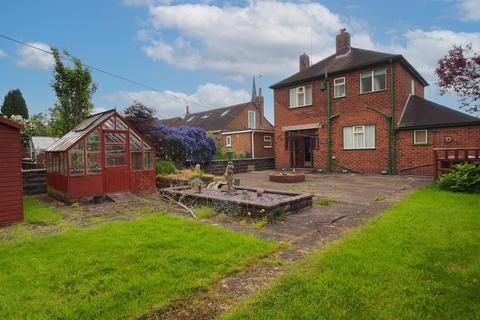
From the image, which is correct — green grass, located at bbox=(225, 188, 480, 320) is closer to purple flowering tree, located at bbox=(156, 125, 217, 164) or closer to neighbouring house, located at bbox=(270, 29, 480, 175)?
neighbouring house, located at bbox=(270, 29, 480, 175)

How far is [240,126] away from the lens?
3506 cm

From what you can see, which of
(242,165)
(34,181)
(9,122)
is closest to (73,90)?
(34,181)

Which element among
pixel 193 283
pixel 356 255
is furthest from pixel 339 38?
pixel 193 283

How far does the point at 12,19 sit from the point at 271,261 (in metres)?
12.5

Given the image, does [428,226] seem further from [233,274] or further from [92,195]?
[92,195]

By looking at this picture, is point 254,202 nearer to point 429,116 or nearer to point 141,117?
point 141,117

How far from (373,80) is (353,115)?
2.23m

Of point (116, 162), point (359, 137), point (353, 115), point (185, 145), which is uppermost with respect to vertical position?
point (353, 115)

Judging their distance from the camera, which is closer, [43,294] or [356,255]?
[43,294]

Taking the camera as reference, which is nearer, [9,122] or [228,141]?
[9,122]

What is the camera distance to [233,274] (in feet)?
13.0

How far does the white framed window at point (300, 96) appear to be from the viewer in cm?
1952

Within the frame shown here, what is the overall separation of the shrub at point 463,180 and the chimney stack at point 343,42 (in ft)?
Result: 40.7

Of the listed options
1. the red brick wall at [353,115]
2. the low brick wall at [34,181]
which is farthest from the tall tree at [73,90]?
the red brick wall at [353,115]
